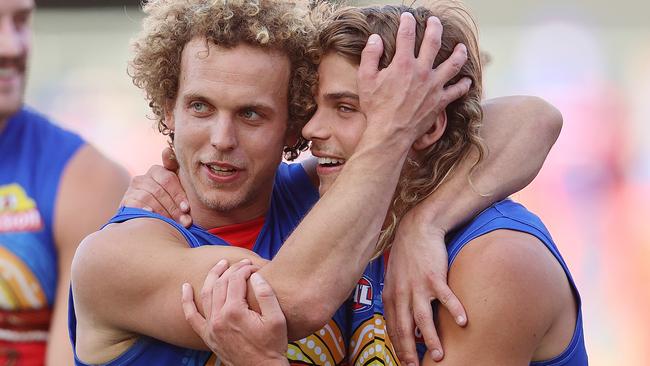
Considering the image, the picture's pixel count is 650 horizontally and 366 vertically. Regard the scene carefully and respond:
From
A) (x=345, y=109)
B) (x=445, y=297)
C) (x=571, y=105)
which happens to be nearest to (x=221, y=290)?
(x=445, y=297)

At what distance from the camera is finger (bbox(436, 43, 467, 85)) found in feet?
9.07

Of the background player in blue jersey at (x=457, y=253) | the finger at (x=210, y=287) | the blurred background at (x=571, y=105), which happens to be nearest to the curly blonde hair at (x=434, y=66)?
the background player in blue jersey at (x=457, y=253)

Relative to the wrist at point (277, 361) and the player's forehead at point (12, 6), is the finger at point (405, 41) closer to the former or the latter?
the wrist at point (277, 361)

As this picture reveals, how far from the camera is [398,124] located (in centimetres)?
269

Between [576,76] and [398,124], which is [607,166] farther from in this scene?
[398,124]

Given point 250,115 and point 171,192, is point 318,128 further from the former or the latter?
point 171,192

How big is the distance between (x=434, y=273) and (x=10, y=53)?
1623 millimetres

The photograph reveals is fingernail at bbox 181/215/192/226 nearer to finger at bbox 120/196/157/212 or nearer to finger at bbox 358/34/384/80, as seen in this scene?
finger at bbox 120/196/157/212

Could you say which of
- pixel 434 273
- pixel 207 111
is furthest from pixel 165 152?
pixel 434 273

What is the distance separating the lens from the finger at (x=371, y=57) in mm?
2738

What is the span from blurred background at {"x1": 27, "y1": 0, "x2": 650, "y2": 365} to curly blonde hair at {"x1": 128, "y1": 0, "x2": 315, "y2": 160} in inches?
187

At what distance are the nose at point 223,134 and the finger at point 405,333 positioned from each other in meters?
0.66

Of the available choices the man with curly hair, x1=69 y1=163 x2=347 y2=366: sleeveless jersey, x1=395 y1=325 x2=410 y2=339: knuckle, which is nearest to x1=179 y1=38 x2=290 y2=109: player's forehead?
the man with curly hair

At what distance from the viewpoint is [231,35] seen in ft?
9.66
